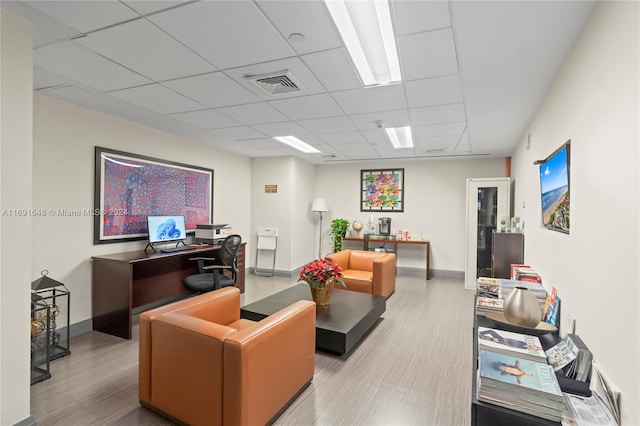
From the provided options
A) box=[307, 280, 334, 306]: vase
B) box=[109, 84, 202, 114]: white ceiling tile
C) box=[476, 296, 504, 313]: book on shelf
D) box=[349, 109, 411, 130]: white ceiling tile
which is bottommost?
box=[307, 280, 334, 306]: vase

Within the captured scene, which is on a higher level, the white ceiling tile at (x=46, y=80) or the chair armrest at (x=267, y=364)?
the white ceiling tile at (x=46, y=80)

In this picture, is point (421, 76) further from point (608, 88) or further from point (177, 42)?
point (177, 42)

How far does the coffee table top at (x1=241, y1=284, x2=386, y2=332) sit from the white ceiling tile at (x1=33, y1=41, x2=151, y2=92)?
2.33 meters

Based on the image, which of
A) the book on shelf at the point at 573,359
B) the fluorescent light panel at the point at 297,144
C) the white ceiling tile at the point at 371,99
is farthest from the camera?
the fluorescent light panel at the point at 297,144

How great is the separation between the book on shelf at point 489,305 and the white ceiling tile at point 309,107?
7.25 feet

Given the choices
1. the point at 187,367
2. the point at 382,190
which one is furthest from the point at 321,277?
the point at 382,190

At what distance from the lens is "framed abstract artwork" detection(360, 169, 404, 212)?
22.5 feet

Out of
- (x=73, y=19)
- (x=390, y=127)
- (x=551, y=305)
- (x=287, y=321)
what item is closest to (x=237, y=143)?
(x=390, y=127)

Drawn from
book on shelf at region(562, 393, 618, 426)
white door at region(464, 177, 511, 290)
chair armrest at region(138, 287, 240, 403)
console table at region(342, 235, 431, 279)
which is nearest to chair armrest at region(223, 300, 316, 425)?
chair armrest at region(138, 287, 240, 403)

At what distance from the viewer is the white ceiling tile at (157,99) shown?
2857 mm

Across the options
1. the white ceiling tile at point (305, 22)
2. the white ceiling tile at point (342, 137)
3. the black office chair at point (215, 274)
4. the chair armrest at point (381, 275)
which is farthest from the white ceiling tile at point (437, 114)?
the black office chair at point (215, 274)

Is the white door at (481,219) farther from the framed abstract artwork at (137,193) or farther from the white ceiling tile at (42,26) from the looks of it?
the white ceiling tile at (42,26)

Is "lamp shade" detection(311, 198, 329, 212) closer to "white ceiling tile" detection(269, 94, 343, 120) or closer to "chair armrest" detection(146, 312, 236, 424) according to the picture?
"white ceiling tile" detection(269, 94, 343, 120)

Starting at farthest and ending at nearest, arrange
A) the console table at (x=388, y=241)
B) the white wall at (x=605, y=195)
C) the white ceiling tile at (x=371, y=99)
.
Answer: the console table at (x=388, y=241)
the white ceiling tile at (x=371, y=99)
the white wall at (x=605, y=195)
